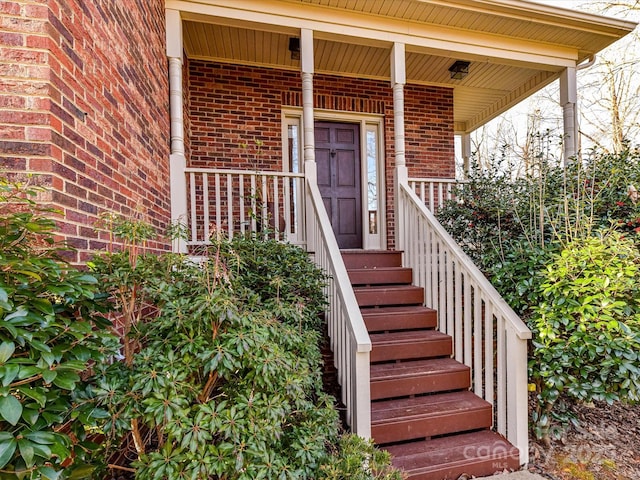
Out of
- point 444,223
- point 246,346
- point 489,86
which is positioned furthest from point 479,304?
point 489,86

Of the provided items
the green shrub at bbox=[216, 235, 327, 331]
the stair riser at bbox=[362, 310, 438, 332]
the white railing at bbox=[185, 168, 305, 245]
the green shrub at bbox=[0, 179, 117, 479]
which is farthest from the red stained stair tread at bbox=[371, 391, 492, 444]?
the white railing at bbox=[185, 168, 305, 245]

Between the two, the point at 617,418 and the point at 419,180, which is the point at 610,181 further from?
the point at 617,418

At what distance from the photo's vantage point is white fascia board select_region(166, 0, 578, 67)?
3646 millimetres

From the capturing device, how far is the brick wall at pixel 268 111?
→ 480cm

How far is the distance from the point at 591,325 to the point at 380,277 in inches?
70.1

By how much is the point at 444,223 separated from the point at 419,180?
0.63 meters

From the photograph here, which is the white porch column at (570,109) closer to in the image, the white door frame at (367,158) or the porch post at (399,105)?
the porch post at (399,105)

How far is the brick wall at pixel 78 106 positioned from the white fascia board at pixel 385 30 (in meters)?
1.06

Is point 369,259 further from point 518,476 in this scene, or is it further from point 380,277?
point 518,476

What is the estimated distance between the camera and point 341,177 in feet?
17.9

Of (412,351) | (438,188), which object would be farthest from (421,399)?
(438,188)

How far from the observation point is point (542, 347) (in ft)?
7.84

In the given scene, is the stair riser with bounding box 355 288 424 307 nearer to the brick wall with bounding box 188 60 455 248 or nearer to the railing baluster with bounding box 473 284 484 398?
the railing baluster with bounding box 473 284 484 398

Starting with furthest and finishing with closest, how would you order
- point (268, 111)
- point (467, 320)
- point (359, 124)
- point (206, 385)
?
point (359, 124) < point (268, 111) < point (467, 320) < point (206, 385)
